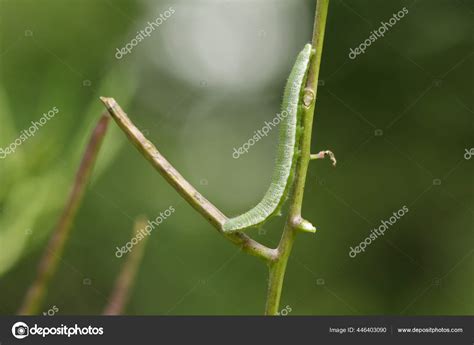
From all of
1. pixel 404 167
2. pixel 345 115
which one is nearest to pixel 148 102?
pixel 345 115

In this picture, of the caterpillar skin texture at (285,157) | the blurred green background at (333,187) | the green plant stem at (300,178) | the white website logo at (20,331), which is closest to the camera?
the green plant stem at (300,178)

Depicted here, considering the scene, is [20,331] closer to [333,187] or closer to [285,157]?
[285,157]

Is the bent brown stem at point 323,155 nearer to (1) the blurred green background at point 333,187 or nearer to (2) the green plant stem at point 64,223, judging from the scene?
(2) the green plant stem at point 64,223

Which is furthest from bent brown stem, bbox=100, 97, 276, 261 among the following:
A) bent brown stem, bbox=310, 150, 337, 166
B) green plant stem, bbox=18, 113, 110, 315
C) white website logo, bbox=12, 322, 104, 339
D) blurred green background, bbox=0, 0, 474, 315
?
blurred green background, bbox=0, 0, 474, 315

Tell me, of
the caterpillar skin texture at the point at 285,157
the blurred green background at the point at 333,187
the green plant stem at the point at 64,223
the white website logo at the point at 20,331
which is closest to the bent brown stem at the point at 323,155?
the caterpillar skin texture at the point at 285,157

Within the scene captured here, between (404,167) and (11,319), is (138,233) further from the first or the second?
(404,167)

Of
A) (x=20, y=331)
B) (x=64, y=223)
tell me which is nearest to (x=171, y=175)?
(x=64, y=223)

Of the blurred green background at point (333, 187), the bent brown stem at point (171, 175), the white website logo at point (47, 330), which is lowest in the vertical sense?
the blurred green background at point (333, 187)
